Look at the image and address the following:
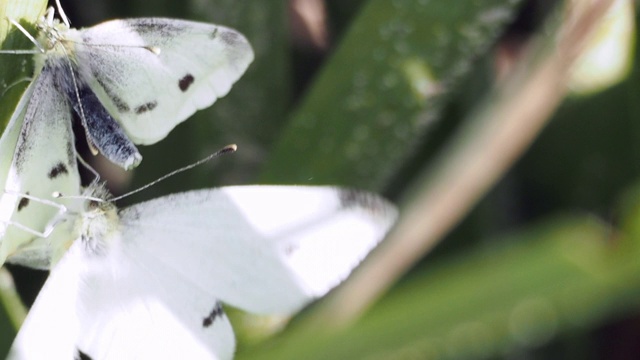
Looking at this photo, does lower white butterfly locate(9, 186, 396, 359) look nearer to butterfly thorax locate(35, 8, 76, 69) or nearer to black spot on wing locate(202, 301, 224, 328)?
black spot on wing locate(202, 301, 224, 328)

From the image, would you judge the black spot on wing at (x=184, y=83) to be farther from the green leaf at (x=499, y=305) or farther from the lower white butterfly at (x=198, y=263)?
the green leaf at (x=499, y=305)

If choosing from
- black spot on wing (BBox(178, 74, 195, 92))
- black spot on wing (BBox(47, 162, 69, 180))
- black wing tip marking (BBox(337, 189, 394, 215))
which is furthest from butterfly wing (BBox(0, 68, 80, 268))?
black wing tip marking (BBox(337, 189, 394, 215))

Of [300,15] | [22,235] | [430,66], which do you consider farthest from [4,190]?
[300,15]

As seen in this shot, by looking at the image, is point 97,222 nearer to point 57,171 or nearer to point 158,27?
point 57,171

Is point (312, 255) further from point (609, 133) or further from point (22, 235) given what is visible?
point (609, 133)

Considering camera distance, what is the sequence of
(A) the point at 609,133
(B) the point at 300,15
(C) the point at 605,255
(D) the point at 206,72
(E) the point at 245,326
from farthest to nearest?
(B) the point at 300,15, (A) the point at 609,133, (E) the point at 245,326, (D) the point at 206,72, (C) the point at 605,255

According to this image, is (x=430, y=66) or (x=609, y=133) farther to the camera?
(x=609, y=133)

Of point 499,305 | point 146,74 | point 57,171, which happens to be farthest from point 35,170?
point 499,305
